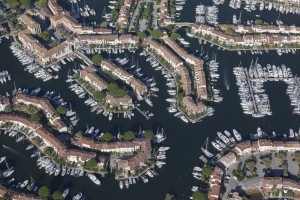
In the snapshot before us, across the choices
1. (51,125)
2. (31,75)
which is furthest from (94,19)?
(51,125)

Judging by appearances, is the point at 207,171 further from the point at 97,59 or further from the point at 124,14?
the point at 124,14

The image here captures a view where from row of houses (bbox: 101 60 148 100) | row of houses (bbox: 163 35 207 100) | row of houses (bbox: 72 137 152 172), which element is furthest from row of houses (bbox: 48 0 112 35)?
row of houses (bbox: 72 137 152 172)

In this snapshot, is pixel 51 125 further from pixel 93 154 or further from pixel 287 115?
pixel 287 115

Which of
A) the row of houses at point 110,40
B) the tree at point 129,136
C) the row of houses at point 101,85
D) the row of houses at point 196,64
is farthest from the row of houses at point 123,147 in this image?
the row of houses at point 110,40

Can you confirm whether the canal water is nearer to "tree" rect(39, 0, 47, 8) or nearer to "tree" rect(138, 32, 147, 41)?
"tree" rect(138, 32, 147, 41)

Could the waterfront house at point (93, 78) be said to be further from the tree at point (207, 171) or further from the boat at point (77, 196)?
the tree at point (207, 171)

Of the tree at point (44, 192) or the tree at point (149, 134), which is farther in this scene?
the tree at point (149, 134)
